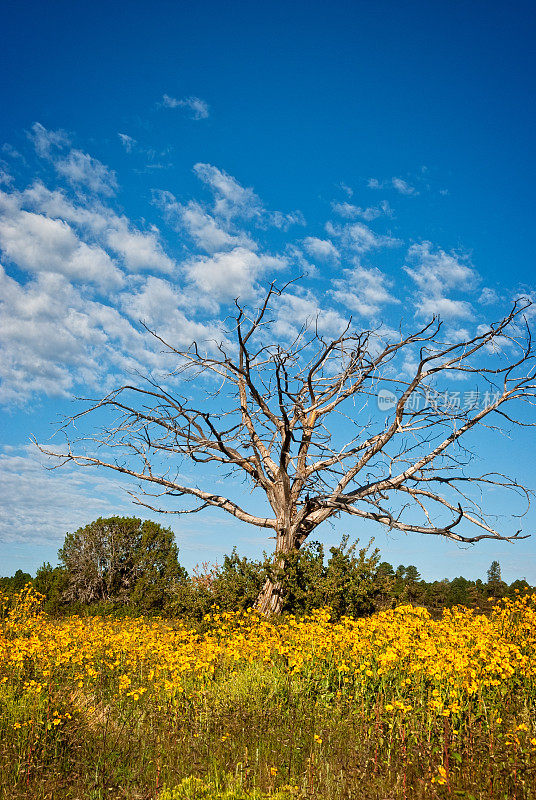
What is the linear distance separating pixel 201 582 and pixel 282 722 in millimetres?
11354

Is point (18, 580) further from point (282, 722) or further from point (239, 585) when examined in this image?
point (282, 722)

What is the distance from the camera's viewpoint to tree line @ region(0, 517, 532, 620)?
45.8ft

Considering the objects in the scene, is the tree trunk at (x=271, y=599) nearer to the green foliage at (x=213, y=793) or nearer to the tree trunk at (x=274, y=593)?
the tree trunk at (x=274, y=593)

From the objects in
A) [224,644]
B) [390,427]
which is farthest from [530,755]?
[390,427]

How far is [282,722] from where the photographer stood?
5422mm

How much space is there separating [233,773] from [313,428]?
36.1 feet

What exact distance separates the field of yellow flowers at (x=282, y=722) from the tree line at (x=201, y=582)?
626 centimetres

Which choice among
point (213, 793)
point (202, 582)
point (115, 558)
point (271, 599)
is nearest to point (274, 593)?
point (271, 599)

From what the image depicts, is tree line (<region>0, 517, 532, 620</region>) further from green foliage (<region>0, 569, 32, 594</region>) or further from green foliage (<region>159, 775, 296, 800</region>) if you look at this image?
green foliage (<region>159, 775, 296, 800</region>)

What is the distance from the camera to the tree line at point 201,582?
→ 13953mm

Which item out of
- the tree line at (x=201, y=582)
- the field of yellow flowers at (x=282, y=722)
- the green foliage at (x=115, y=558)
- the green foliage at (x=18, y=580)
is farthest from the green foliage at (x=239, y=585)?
the green foliage at (x=18, y=580)

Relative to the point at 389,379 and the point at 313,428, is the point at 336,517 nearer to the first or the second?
the point at 313,428

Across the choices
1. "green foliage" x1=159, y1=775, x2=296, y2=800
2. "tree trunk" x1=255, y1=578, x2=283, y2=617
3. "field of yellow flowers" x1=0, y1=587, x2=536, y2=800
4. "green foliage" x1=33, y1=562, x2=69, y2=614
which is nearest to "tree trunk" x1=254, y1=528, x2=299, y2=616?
"tree trunk" x1=255, y1=578, x2=283, y2=617

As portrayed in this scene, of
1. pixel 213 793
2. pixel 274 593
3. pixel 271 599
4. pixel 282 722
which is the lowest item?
pixel 213 793
